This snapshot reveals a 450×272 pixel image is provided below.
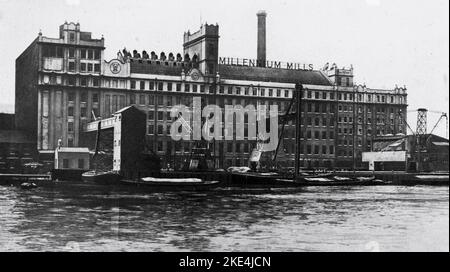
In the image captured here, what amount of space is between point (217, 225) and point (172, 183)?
27.6 metres

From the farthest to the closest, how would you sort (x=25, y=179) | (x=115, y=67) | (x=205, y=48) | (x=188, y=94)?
(x=188, y=94), (x=205, y=48), (x=115, y=67), (x=25, y=179)

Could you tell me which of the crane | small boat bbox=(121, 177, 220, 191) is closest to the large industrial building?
the crane

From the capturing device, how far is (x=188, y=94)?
72.0 m

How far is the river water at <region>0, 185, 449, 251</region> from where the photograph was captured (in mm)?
16328

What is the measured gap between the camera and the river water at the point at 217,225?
16.3 meters

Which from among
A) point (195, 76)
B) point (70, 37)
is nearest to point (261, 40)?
point (195, 76)

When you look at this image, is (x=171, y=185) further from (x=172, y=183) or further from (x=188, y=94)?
(x=188, y=94)

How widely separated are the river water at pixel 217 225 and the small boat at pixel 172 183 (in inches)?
578

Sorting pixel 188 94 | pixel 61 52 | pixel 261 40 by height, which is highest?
pixel 261 40

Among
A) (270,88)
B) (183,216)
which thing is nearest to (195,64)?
(270,88)

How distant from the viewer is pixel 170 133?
222 feet

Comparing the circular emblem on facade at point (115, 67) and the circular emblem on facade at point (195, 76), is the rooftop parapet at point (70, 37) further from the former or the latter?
the circular emblem on facade at point (195, 76)
